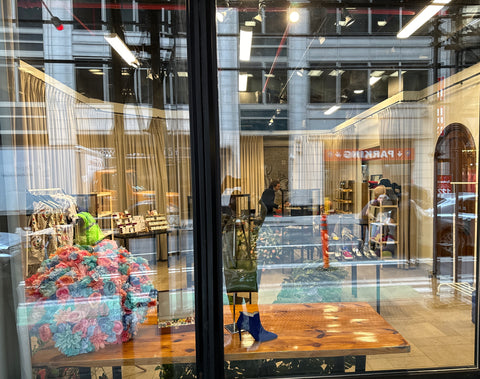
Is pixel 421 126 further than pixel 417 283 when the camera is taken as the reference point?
Yes

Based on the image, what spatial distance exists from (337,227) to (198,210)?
5014mm

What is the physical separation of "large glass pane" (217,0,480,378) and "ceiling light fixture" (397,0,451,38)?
0.31 feet

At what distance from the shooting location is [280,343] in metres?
1.74

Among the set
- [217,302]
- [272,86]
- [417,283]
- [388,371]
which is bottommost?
[417,283]

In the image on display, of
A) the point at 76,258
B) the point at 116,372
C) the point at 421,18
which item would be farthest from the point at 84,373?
the point at 421,18

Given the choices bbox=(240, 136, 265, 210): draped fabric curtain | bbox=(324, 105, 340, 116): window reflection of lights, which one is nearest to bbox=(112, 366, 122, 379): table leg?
bbox=(240, 136, 265, 210): draped fabric curtain

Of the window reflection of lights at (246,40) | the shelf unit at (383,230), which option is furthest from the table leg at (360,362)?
the shelf unit at (383,230)

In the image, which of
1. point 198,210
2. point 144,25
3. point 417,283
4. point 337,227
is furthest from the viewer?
point 337,227

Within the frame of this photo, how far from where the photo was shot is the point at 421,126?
6102 mm

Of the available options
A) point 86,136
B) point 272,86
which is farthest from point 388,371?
point 86,136

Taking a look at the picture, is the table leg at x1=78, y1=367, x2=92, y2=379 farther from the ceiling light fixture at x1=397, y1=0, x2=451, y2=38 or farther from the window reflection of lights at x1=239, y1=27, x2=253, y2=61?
the ceiling light fixture at x1=397, y1=0, x2=451, y2=38

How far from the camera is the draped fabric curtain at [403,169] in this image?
5871 mm

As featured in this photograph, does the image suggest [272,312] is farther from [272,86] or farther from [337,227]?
[337,227]

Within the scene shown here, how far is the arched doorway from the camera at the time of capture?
4379 millimetres
